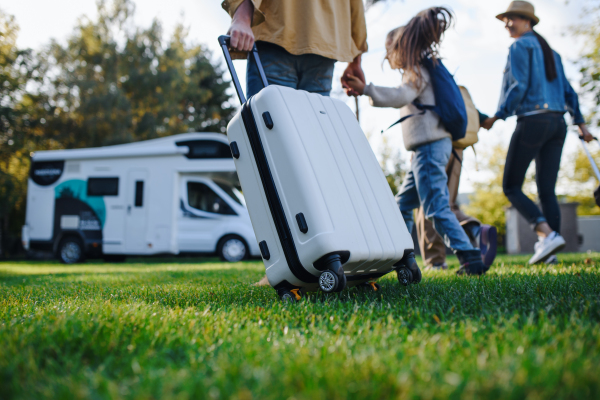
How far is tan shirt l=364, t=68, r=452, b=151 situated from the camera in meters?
2.96

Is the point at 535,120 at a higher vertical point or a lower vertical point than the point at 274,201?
higher

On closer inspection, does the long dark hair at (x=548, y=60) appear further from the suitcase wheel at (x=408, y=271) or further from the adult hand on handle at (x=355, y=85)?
the suitcase wheel at (x=408, y=271)

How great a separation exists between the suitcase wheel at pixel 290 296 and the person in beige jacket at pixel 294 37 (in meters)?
1.33

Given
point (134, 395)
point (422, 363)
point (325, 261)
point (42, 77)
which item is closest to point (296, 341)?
point (422, 363)

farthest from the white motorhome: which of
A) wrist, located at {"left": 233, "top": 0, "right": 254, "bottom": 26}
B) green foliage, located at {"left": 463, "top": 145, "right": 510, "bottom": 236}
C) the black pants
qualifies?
green foliage, located at {"left": 463, "top": 145, "right": 510, "bottom": 236}

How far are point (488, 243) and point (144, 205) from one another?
895 cm

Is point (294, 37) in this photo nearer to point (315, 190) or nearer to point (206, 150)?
point (315, 190)

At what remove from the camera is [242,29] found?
2420 mm

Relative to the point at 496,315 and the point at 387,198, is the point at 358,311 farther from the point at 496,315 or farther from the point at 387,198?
the point at 387,198

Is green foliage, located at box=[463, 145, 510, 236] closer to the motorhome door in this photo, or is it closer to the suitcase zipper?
the motorhome door

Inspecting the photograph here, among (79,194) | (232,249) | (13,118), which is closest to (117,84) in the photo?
(13,118)

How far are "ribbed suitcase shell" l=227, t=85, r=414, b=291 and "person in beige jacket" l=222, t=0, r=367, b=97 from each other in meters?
0.49

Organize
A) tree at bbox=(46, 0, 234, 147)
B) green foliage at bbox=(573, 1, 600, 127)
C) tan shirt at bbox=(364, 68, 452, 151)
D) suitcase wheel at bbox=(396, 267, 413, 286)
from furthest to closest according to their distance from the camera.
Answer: tree at bbox=(46, 0, 234, 147) → green foliage at bbox=(573, 1, 600, 127) → tan shirt at bbox=(364, 68, 452, 151) → suitcase wheel at bbox=(396, 267, 413, 286)

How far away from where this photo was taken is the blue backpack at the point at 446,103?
3.20 m
